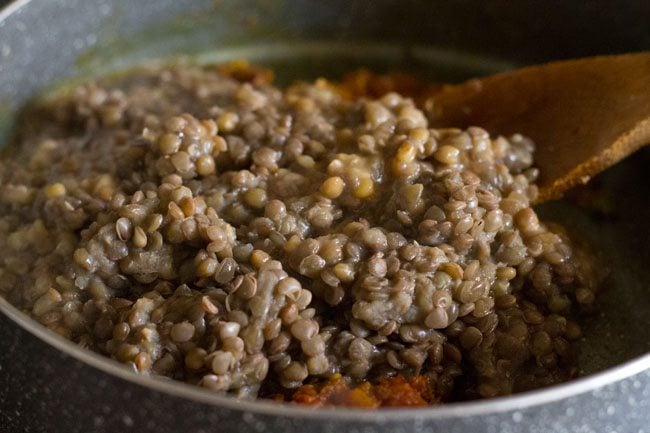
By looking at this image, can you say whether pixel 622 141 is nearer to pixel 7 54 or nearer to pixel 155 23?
pixel 155 23

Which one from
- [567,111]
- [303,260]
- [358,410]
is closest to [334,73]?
[567,111]

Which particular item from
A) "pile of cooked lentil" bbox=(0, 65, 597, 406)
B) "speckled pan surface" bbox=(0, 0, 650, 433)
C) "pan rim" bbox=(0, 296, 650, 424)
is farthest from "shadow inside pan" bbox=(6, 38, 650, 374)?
"pan rim" bbox=(0, 296, 650, 424)

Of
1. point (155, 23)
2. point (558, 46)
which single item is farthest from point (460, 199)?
point (155, 23)

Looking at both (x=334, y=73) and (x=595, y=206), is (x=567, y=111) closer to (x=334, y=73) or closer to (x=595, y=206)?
(x=595, y=206)

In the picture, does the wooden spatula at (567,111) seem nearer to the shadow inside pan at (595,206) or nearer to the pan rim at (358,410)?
the shadow inside pan at (595,206)

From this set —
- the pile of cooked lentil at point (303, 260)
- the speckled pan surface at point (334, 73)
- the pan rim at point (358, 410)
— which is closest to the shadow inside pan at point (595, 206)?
the speckled pan surface at point (334, 73)
